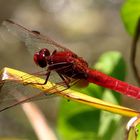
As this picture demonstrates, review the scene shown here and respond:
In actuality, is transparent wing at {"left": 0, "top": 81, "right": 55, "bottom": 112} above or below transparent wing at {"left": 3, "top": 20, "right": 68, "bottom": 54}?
below

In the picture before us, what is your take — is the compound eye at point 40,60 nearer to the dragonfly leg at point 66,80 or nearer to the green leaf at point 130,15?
the dragonfly leg at point 66,80

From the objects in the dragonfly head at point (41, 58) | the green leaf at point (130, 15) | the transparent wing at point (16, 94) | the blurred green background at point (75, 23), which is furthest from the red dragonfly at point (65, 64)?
the blurred green background at point (75, 23)

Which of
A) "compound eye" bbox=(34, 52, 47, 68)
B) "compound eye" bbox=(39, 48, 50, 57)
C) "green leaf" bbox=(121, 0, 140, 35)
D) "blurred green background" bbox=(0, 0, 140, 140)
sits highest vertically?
"green leaf" bbox=(121, 0, 140, 35)

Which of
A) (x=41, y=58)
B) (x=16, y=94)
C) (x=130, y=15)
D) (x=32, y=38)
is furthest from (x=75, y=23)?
(x=16, y=94)

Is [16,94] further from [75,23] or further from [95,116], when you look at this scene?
[75,23]

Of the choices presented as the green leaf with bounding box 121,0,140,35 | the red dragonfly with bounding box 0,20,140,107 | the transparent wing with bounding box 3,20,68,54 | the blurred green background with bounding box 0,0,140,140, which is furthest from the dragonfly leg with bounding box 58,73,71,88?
the blurred green background with bounding box 0,0,140,140

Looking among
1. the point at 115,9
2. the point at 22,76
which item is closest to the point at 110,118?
the point at 22,76

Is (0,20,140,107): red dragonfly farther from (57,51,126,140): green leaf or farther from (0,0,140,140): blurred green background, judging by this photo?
(0,0,140,140): blurred green background

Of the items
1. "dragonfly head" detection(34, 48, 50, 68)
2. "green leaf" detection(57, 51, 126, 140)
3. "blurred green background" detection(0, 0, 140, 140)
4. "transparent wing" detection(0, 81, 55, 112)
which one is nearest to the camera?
"transparent wing" detection(0, 81, 55, 112)
